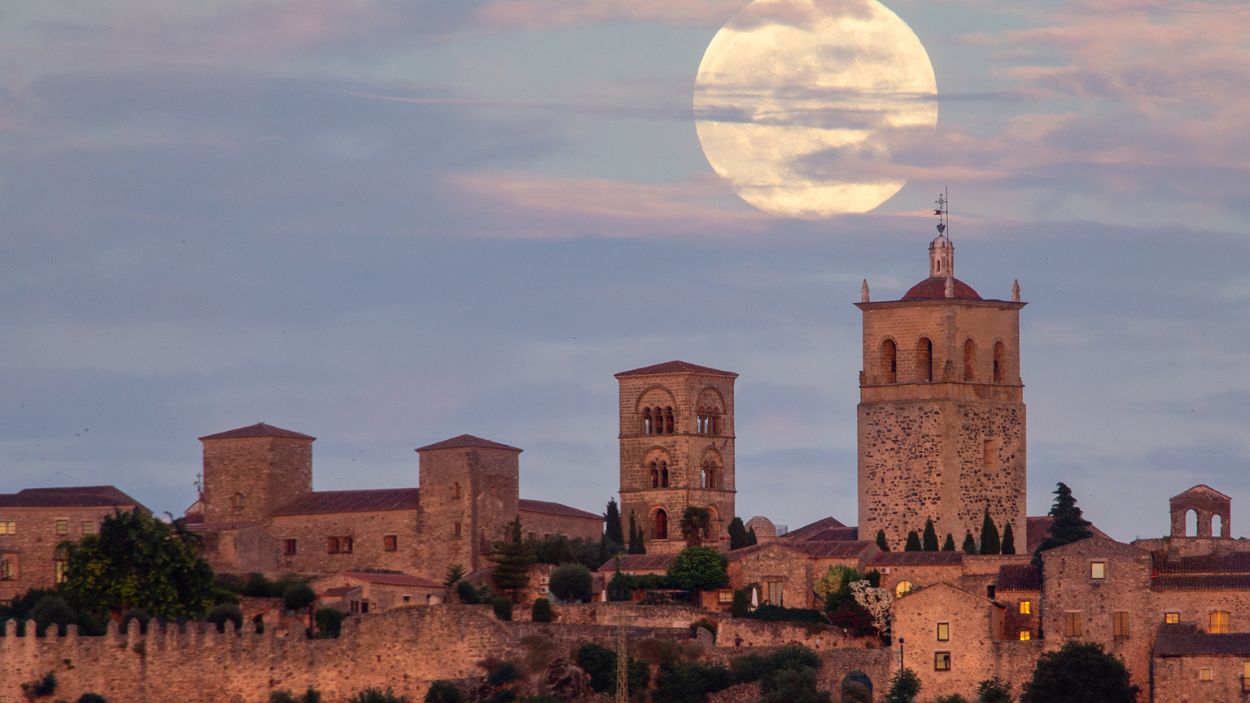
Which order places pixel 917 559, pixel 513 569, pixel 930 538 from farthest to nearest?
pixel 513 569 → pixel 930 538 → pixel 917 559

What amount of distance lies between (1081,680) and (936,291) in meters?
19.6

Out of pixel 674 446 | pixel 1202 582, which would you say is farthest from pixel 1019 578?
pixel 674 446

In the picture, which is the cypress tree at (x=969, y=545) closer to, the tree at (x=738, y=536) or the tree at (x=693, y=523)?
the tree at (x=738, y=536)

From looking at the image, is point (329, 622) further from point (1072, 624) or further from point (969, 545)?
point (1072, 624)

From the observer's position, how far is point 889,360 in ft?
337

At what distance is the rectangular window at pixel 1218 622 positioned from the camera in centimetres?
8838

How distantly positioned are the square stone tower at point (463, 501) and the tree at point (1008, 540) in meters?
15.2

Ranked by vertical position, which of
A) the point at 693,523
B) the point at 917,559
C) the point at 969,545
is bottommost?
the point at 917,559

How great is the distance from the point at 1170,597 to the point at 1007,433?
14181 mm

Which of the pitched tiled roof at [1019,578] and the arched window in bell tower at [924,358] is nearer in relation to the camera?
the pitched tiled roof at [1019,578]

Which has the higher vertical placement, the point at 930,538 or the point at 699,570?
the point at 930,538

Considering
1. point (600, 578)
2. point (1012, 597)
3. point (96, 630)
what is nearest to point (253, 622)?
point (96, 630)

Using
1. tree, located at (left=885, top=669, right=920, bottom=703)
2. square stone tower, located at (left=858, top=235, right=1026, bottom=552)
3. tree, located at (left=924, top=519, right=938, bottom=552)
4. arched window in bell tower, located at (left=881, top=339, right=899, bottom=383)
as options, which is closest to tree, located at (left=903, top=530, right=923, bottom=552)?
tree, located at (left=924, top=519, right=938, bottom=552)

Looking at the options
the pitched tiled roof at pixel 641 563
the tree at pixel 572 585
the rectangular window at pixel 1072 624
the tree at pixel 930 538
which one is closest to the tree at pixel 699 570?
the pitched tiled roof at pixel 641 563
